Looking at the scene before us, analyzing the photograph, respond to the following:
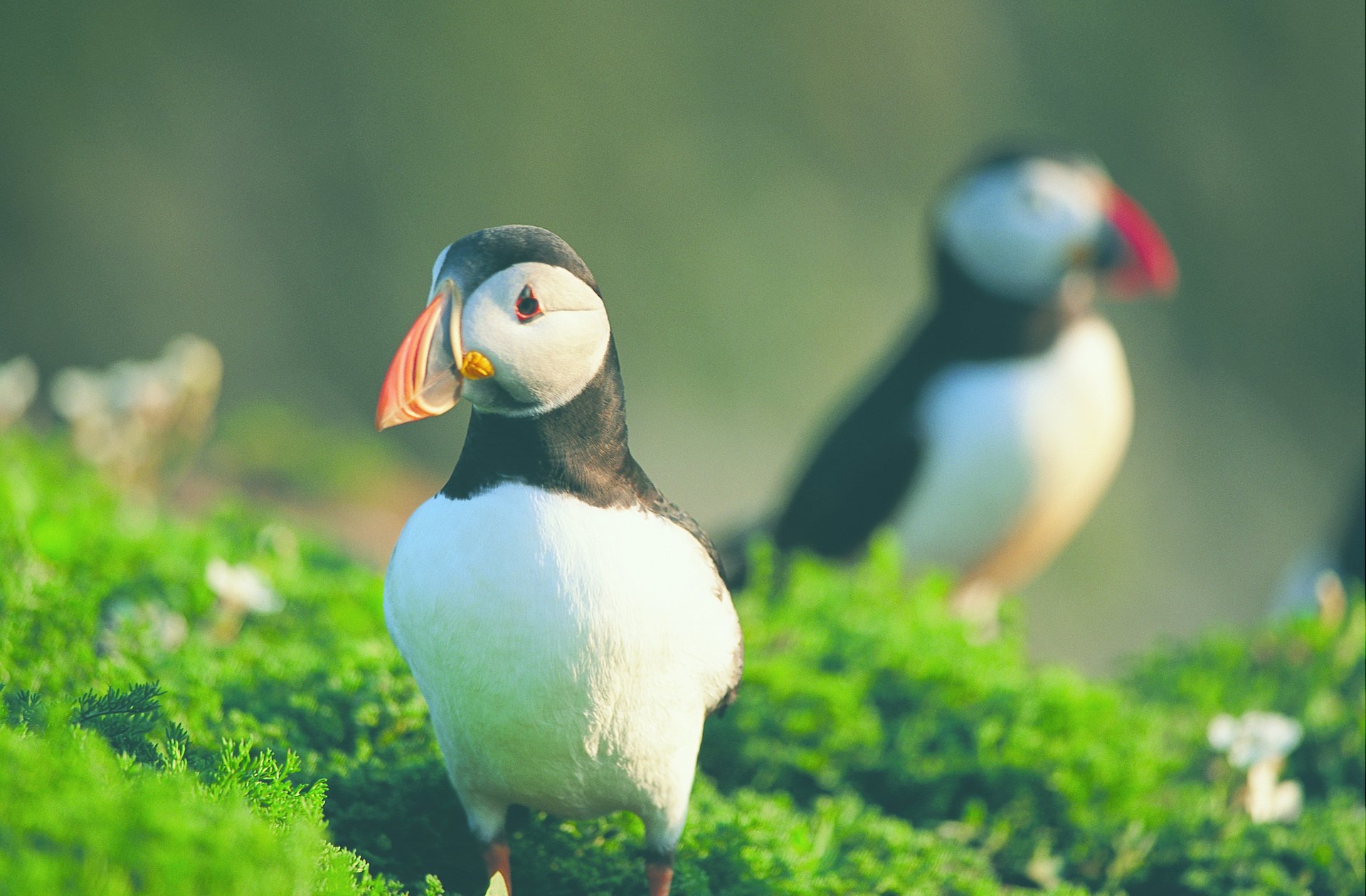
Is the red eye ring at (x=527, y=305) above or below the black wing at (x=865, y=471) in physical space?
above

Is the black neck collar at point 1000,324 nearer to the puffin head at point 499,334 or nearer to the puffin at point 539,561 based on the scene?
the puffin at point 539,561

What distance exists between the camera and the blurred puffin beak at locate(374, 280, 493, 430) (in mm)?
1898

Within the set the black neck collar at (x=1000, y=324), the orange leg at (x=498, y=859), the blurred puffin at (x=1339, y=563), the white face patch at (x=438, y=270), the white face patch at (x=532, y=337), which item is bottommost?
the orange leg at (x=498, y=859)

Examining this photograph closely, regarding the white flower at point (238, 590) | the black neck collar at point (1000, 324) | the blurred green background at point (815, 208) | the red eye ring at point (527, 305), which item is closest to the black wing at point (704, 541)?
the red eye ring at point (527, 305)

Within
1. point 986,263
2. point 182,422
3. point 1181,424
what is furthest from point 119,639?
point 1181,424

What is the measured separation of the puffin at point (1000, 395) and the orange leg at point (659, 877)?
7.92 ft

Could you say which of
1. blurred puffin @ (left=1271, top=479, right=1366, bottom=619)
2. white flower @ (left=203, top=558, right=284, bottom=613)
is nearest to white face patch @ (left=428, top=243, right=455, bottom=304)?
white flower @ (left=203, top=558, right=284, bottom=613)

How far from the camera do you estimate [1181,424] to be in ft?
33.5

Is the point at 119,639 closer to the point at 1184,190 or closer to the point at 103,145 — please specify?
the point at 103,145

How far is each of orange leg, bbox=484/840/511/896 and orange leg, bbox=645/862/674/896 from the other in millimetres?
11

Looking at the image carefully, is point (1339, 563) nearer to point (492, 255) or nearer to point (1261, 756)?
point (1261, 756)

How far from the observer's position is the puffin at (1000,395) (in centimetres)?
474

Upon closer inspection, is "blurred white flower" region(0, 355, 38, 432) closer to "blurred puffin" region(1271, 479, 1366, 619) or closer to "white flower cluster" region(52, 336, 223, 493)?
"white flower cluster" region(52, 336, 223, 493)

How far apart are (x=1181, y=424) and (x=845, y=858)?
28.0 ft
